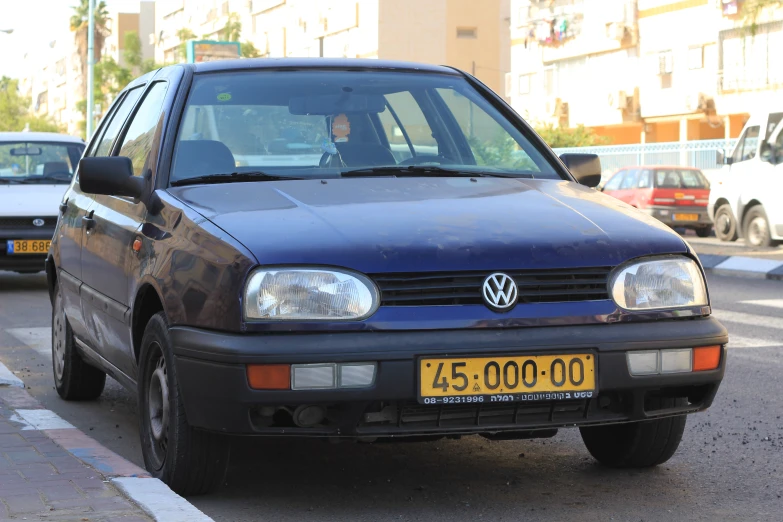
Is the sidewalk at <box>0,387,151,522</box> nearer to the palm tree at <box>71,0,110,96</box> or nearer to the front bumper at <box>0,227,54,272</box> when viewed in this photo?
the front bumper at <box>0,227,54,272</box>

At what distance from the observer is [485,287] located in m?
4.41

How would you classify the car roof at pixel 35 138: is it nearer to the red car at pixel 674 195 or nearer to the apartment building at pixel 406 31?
the red car at pixel 674 195

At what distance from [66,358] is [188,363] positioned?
2.90 m

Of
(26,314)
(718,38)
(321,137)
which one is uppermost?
(718,38)

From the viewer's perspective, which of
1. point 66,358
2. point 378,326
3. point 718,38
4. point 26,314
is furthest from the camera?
point 718,38

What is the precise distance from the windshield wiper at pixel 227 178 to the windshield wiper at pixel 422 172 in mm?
282

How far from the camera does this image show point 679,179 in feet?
97.8

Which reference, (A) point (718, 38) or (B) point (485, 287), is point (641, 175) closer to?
(A) point (718, 38)

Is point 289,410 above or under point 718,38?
under

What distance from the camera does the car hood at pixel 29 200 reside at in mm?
14367

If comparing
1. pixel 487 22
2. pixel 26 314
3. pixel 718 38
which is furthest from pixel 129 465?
pixel 487 22

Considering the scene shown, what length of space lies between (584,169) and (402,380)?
200 cm

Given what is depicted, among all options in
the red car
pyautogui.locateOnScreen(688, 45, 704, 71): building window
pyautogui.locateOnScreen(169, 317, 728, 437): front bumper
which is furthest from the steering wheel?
pyautogui.locateOnScreen(688, 45, 704, 71): building window

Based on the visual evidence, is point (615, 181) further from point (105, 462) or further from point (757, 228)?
point (105, 462)
